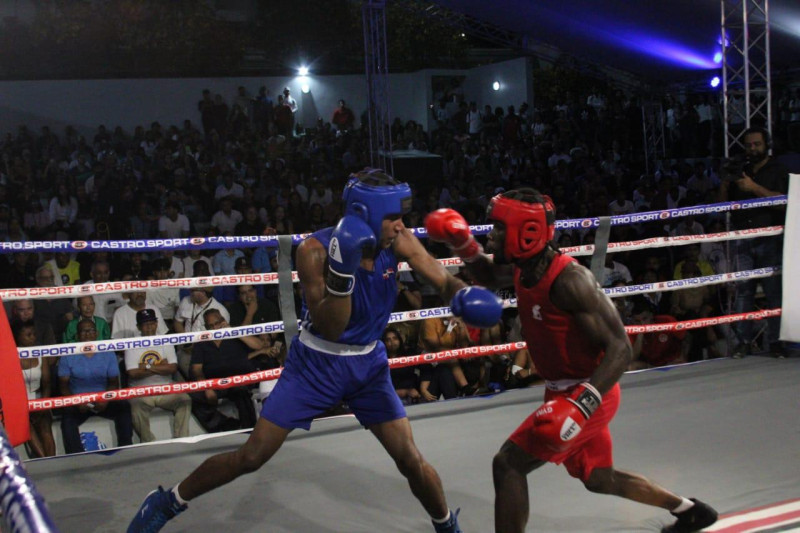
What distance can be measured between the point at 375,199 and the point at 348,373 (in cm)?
67

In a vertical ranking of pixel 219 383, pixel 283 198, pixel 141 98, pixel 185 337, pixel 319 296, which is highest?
pixel 141 98

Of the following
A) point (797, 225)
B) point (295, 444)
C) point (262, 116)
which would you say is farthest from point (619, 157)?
point (295, 444)

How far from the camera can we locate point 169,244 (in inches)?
162

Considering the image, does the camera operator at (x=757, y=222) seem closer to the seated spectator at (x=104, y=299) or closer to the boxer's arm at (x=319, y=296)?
the boxer's arm at (x=319, y=296)

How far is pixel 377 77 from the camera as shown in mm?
11828

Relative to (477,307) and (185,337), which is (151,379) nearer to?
(185,337)

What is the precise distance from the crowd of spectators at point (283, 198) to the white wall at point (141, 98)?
326mm

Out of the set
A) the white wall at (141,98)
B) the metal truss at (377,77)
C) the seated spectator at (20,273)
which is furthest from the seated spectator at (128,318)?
the white wall at (141,98)

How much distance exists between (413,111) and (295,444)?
13357 mm

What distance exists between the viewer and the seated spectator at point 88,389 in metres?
4.79

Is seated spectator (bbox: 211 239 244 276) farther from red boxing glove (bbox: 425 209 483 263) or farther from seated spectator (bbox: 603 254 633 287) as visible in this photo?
red boxing glove (bbox: 425 209 483 263)

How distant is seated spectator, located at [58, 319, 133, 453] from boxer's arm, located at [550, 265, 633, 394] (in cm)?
330

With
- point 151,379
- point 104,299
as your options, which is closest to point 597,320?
point 151,379

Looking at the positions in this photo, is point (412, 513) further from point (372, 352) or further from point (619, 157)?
point (619, 157)
